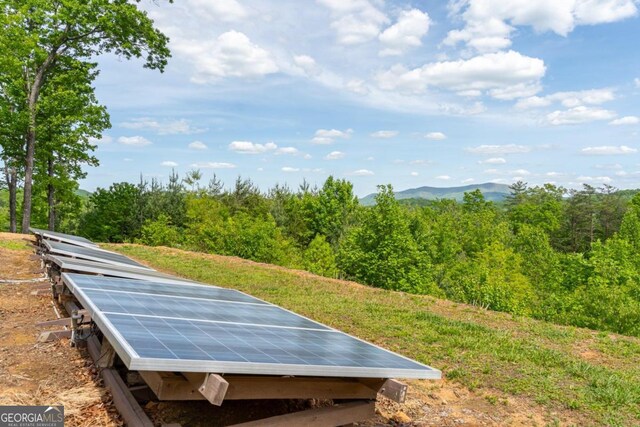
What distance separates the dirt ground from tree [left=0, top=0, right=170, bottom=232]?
1796cm

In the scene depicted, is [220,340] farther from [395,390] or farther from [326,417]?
[395,390]

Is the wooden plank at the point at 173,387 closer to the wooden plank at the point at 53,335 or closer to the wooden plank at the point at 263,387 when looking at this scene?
the wooden plank at the point at 263,387

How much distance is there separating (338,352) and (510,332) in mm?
7886

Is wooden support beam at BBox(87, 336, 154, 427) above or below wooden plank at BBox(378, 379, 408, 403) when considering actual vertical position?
below

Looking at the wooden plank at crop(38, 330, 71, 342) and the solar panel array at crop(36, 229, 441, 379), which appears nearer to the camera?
the solar panel array at crop(36, 229, 441, 379)

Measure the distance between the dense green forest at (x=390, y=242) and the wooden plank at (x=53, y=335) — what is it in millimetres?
19692

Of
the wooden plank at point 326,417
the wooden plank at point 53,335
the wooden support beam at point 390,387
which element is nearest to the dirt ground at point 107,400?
the wooden plank at point 53,335

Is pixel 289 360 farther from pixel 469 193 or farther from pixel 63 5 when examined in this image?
pixel 469 193

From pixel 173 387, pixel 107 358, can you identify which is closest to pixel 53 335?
pixel 107 358

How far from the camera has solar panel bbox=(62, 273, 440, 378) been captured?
317cm

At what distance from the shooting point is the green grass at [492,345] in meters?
6.44

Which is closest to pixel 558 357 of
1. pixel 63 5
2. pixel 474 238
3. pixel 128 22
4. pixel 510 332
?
pixel 510 332

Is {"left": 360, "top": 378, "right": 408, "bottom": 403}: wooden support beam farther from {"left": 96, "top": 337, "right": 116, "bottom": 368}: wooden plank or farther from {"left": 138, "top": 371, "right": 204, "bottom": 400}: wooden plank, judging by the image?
{"left": 96, "top": 337, "right": 116, "bottom": 368}: wooden plank

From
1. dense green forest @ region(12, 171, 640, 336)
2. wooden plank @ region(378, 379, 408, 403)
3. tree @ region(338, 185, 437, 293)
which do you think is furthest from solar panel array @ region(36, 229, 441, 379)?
tree @ region(338, 185, 437, 293)
